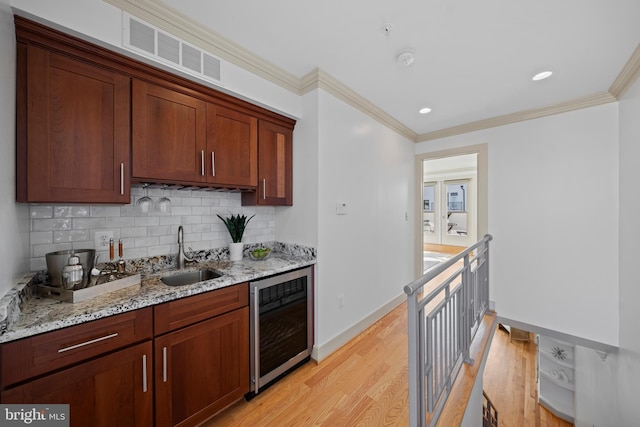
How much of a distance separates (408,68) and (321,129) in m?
0.91

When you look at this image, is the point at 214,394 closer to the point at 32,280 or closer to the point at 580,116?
the point at 32,280

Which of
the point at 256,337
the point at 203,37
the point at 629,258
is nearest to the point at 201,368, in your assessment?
the point at 256,337

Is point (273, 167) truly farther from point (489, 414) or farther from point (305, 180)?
point (489, 414)

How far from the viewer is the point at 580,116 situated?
251 cm

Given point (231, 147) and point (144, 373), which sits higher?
point (231, 147)

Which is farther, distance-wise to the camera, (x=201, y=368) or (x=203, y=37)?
(x=203, y=37)

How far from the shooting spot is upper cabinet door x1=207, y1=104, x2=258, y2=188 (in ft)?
5.65

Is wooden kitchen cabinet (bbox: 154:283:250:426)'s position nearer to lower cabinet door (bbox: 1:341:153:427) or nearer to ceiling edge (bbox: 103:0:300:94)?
lower cabinet door (bbox: 1:341:153:427)

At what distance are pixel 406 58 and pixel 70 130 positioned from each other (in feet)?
7.25

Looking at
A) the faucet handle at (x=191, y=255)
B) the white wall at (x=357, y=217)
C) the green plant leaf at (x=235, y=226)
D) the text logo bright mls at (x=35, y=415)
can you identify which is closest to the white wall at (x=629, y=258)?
the white wall at (x=357, y=217)

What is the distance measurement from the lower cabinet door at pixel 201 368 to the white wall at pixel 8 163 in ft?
2.31

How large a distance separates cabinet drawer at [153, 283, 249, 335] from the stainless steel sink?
257 mm

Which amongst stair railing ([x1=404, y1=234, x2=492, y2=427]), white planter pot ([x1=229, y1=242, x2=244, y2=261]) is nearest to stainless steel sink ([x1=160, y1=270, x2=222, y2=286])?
white planter pot ([x1=229, y1=242, x2=244, y2=261])

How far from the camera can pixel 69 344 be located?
38.7 inches
